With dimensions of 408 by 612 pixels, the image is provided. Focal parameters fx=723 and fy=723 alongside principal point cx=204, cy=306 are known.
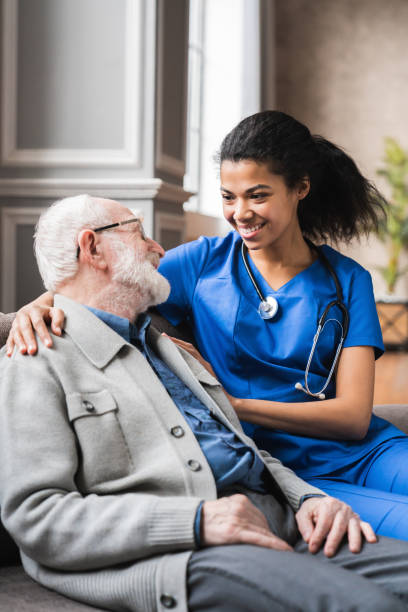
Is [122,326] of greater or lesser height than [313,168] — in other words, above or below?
below

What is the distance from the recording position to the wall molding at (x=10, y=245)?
9.87ft

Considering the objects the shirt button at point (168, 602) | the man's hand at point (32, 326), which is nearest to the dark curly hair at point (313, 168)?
the man's hand at point (32, 326)

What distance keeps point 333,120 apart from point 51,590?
7645 mm

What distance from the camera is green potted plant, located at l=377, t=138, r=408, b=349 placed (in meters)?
7.55

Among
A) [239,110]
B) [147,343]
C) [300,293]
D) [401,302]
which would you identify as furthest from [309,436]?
[401,302]

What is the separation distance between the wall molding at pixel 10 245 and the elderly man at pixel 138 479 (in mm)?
1569

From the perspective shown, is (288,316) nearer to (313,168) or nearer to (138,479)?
(313,168)

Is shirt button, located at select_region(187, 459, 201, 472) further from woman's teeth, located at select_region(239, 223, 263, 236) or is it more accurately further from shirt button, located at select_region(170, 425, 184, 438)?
woman's teeth, located at select_region(239, 223, 263, 236)

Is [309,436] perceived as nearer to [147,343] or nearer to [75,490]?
[147,343]

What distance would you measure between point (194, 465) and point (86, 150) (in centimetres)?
211

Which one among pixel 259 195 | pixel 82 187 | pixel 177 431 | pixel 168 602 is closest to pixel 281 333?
pixel 259 195

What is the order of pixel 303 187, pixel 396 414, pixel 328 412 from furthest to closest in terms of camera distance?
1. pixel 396 414
2. pixel 303 187
3. pixel 328 412

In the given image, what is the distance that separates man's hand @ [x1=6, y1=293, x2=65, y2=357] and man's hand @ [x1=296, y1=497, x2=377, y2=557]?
566 mm

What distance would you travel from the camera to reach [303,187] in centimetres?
187
